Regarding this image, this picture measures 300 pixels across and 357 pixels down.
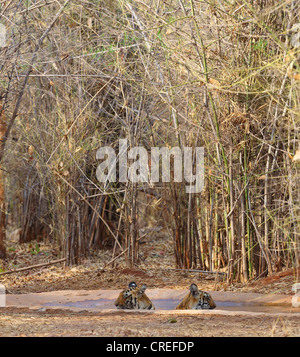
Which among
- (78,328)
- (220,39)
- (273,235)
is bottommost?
(78,328)

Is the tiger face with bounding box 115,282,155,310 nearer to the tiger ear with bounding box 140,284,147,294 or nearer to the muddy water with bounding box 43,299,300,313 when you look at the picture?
the tiger ear with bounding box 140,284,147,294

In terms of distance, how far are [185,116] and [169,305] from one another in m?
2.86

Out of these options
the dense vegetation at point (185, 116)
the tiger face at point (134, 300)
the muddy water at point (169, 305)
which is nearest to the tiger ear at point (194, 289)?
the muddy water at point (169, 305)

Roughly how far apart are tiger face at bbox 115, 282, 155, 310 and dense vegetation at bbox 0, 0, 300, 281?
1.52 m

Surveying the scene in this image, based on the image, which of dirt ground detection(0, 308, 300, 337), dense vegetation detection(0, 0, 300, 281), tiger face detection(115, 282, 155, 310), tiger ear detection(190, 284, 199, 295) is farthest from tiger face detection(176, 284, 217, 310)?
dense vegetation detection(0, 0, 300, 281)

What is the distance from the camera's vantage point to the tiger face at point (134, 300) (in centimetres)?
668

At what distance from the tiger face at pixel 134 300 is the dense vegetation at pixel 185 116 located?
1520 mm

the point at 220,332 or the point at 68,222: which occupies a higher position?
the point at 68,222

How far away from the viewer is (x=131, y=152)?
9516mm

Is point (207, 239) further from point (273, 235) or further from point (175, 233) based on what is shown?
point (273, 235)
